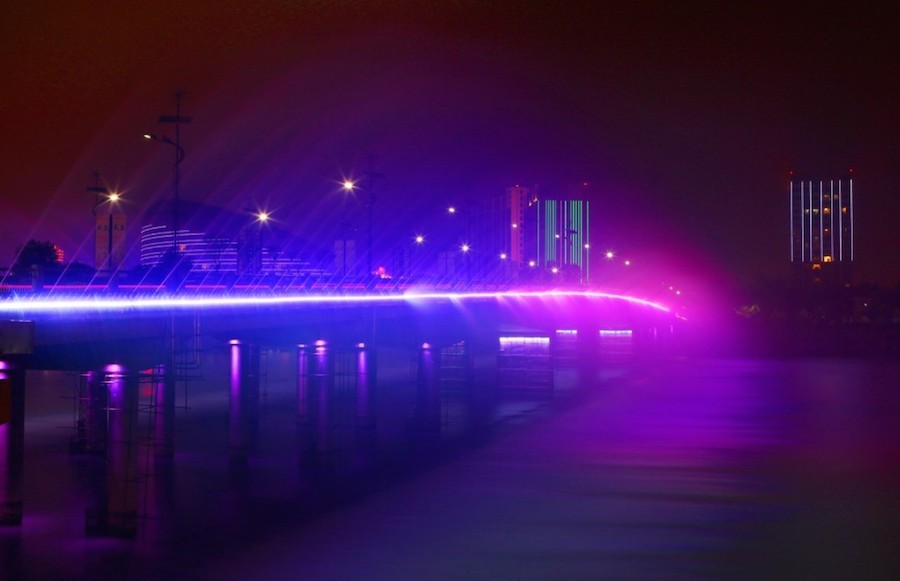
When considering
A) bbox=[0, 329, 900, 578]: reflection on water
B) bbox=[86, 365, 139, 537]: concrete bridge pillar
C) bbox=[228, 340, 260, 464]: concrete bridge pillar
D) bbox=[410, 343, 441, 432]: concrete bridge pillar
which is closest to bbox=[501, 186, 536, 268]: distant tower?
bbox=[0, 329, 900, 578]: reflection on water

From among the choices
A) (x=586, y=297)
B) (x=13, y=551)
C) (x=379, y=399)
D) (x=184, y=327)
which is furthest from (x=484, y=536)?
(x=586, y=297)

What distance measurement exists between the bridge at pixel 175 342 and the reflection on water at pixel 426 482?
0.19 meters

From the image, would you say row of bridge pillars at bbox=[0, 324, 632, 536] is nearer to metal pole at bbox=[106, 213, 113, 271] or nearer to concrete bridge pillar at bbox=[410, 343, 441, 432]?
concrete bridge pillar at bbox=[410, 343, 441, 432]

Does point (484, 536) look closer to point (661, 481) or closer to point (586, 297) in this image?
point (661, 481)

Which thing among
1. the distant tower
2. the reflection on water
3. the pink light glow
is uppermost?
the distant tower

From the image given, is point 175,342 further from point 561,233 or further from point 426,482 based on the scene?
point 561,233

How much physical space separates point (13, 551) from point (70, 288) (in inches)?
290

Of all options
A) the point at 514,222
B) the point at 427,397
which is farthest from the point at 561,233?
the point at 427,397

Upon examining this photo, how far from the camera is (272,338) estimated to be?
48.0 meters

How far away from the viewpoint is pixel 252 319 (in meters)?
40.0

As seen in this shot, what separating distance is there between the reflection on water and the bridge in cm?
19

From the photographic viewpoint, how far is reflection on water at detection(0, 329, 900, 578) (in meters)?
32.2

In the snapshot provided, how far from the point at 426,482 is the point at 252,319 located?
9.84 m

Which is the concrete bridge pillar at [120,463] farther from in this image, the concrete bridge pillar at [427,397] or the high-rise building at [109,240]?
the concrete bridge pillar at [427,397]
